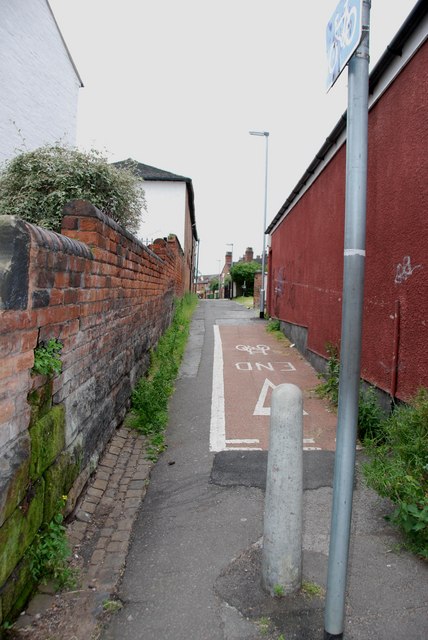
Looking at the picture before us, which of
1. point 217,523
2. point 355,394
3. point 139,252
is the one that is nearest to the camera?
point 355,394

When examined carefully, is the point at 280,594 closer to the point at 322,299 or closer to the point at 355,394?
the point at 355,394

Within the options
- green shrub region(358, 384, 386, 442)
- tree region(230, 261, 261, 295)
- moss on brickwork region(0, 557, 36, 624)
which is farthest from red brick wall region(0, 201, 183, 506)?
tree region(230, 261, 261, 295)

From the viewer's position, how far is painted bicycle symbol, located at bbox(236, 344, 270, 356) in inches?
388

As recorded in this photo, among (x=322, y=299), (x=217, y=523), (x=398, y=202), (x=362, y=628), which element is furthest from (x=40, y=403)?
(x=322, y=299)

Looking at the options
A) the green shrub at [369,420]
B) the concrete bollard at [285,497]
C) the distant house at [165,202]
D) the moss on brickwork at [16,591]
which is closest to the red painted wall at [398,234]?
the green shrub at [369,420]

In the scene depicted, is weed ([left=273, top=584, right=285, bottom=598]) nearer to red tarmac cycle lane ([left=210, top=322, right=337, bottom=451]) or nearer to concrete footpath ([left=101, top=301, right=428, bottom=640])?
concrete footpath ([left=101, top=301, right=428, bottom=640])

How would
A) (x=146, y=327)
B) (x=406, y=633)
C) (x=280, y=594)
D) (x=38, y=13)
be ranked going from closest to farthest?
1. (x=406, y=633)
2. (x=280, y=594)
3. (x=146, y=327)
4. (x=38, y=13)

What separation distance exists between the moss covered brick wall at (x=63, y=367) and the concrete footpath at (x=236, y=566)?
616 mm

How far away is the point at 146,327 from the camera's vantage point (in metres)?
6.56

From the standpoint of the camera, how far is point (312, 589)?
2.36 metres

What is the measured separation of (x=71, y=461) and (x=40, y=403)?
2.27 ft

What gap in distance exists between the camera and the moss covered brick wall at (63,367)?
1.98 meters

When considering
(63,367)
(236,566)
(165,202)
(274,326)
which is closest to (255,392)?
(236,566)

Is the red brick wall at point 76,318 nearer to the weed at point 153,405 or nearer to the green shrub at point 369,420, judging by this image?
the weed at point 153,405
